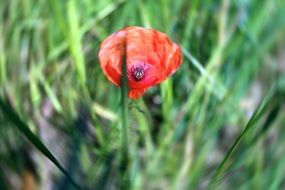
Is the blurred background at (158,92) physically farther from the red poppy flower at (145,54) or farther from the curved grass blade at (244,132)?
the curved grass blade at (244,132)

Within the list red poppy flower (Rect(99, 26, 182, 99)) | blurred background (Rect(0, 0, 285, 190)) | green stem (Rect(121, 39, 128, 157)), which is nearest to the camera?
green stem (Rect(121, 39, 128, 157))

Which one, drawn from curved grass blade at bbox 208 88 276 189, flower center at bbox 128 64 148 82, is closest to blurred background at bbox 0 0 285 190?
flower center at bbox 128 64 148 82

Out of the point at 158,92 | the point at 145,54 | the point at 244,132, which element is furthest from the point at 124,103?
the point at 158,92

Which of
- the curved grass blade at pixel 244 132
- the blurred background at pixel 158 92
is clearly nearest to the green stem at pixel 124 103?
the curved grass blade at pixel 244 132

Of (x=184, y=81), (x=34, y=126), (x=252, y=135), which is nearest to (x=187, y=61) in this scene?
(x=184, y=81)

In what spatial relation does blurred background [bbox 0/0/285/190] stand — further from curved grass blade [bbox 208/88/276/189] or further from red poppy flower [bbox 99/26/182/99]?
curved grass blade [bbox 208/88/276/189]
